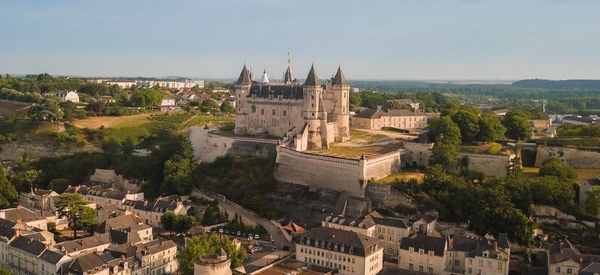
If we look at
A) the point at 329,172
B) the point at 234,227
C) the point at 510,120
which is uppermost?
the point at 510,120

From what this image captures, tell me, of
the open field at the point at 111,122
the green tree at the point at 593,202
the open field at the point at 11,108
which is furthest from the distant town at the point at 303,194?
the open field at the point at 11,108

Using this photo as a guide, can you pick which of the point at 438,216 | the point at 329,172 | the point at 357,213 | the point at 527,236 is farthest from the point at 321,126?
the point at 527,236

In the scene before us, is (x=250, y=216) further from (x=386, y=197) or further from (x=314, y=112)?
(x=314, y=112)

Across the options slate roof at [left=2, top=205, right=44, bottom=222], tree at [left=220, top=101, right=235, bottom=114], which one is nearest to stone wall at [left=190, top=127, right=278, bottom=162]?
slate roof at [left=2, top=205, right=44, bottom=222]

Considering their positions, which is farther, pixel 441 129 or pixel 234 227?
pixel 441 129

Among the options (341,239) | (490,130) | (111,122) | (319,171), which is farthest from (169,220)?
(111,122)

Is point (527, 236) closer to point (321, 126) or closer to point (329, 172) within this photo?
point (329, 172)

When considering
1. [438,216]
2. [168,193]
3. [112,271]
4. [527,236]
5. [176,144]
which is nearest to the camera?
[112,271]

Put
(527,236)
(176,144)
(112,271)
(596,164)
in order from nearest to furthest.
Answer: (112,271) → (527,236) → (596,164) → (176,144)
